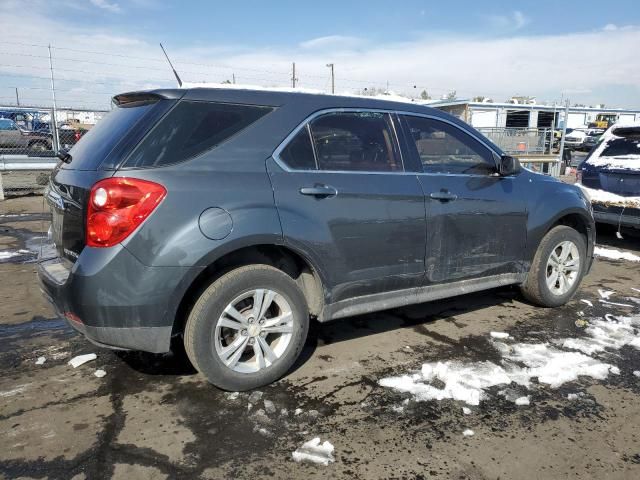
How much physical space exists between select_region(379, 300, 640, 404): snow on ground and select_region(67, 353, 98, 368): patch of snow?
203cm

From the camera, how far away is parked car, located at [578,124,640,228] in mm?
6875

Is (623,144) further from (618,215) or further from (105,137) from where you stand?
(105,137)

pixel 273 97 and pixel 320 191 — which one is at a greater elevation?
pixel 273 97

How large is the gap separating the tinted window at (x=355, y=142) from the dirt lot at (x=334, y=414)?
1380 millimetres

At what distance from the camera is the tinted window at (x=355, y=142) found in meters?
3.41

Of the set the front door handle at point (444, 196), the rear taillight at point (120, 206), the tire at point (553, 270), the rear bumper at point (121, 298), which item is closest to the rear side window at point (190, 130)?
the rear taillight at point (120, 206)

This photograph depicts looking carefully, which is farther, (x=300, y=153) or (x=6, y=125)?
(x=6, y=125)

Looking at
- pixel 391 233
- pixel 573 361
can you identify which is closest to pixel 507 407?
pixel 573 361

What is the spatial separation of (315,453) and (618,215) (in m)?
6.07

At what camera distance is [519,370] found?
3570 mm

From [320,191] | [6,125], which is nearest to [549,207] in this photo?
[320,191]

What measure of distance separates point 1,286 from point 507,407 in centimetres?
494

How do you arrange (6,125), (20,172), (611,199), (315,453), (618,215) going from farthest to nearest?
(6,125) → (20,172) → (611,199) → (618,215) → (315,453)

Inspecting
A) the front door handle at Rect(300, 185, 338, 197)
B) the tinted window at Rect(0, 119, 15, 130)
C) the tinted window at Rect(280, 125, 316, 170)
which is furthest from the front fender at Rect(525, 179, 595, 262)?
the tinted window at Rect(0, 119, 15, 130)
